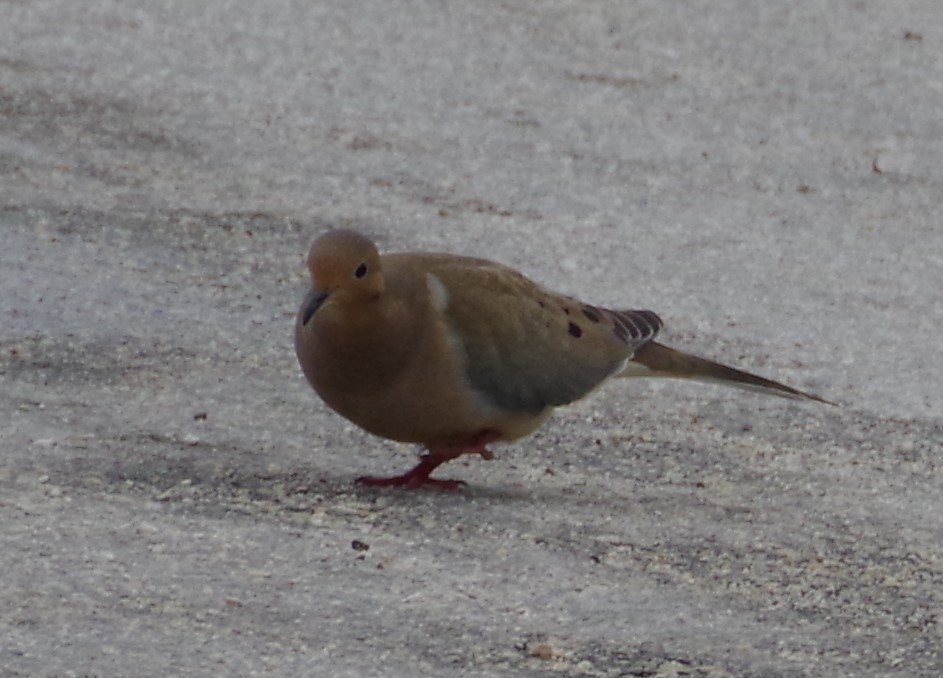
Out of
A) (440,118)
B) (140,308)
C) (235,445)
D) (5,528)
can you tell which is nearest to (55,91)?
(440,118)

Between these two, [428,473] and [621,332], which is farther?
[621,332]

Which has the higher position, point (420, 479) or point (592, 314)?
point (592, 314)

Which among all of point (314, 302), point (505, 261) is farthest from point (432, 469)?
point (505, 261)

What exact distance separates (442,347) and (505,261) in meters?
2.54

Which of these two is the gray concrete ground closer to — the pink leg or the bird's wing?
the pink leg

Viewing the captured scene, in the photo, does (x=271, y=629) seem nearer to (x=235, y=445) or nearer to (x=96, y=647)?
(x=96, y=647)

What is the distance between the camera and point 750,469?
578 centimetres

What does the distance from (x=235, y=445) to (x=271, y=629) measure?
1434 millimetres

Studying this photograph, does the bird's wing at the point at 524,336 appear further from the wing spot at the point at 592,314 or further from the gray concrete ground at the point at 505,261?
the gray concrete ground at the point at 505,261

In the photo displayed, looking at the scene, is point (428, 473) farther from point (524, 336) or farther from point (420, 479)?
point (524, 336)

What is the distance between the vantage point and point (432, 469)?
5215mm

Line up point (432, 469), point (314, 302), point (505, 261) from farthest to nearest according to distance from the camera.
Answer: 1. point (505, 261)
2. point (432, 469)
3. point (314, 302)

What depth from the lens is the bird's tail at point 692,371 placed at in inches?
234

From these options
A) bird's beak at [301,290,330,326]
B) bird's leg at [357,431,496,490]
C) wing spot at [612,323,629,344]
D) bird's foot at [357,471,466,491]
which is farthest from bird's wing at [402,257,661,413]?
bird's beak at [301,290,330,326]
